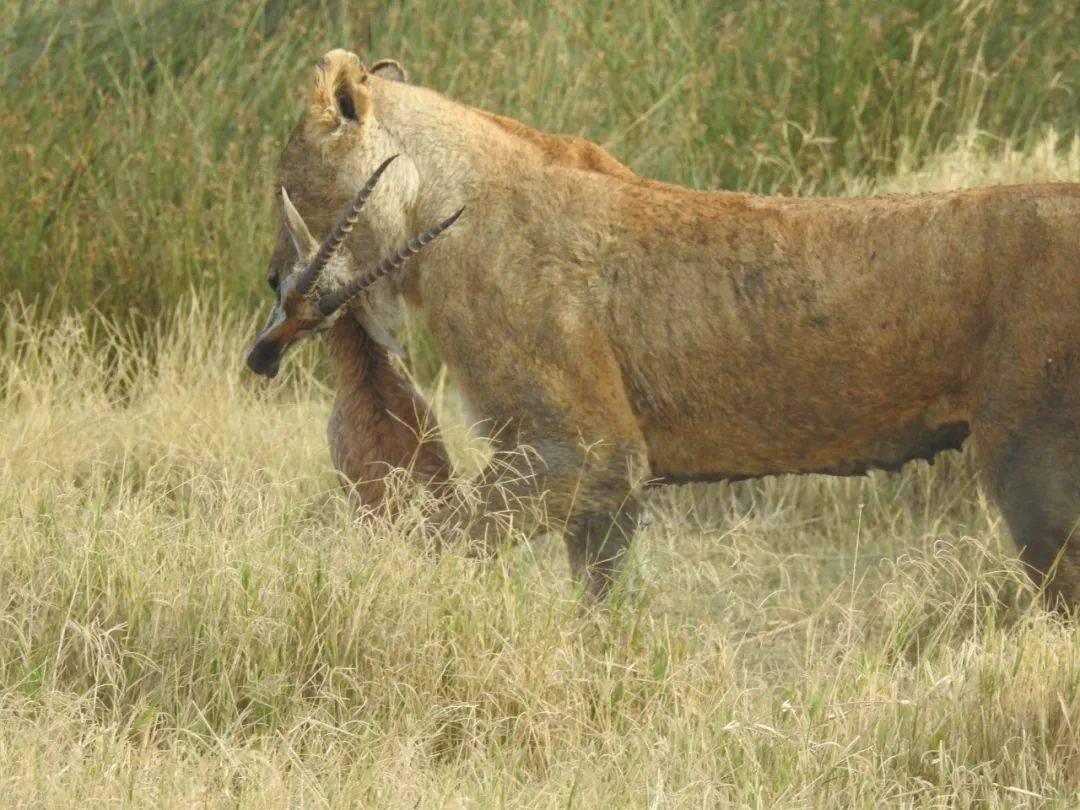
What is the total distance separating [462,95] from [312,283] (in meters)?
3.59

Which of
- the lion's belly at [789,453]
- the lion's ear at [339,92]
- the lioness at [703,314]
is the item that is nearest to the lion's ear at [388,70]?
the lioness at [703,314]

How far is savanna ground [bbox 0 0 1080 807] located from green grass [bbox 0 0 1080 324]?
0.08ft

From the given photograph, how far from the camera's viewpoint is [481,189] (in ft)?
17.3

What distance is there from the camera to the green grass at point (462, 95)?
320 inches

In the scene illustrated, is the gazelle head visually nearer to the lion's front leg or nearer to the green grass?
the lion's front leg

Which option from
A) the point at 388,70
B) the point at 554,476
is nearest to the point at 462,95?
the point at 388,70

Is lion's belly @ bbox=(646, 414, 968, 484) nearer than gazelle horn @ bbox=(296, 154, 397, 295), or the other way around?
lion's belly @ bbox=(646, 414, 968, 484)

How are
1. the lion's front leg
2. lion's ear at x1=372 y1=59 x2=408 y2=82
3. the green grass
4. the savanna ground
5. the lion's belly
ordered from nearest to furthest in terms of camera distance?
the savanna ground
the lion's belly
the lion's front leg
lion's ear at x1=372 y1=59 x2=408 y2=82
the green grass

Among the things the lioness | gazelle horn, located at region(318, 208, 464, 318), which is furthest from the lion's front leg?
gazelle horn, located at region(318, 208, 464, 318)

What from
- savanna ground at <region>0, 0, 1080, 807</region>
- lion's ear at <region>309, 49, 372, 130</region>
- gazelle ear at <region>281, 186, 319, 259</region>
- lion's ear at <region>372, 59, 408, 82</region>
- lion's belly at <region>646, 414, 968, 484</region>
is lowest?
savanna ground at <region>0, 0, 1080, 807</region>

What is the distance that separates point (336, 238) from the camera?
5148mm

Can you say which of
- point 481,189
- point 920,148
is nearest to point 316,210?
point 481,189

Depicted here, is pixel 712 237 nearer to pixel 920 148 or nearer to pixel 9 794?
pixel 9 794

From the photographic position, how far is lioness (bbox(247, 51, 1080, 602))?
4684 mm
